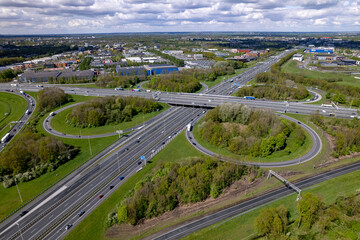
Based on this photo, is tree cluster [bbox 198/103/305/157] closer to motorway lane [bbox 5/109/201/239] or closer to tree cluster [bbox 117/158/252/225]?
tree cluster [bbox 117/158/252/225]

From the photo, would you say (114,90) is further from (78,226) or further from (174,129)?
(78,226)

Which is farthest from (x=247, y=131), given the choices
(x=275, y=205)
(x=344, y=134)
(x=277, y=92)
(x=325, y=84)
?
(x=325, y=84)

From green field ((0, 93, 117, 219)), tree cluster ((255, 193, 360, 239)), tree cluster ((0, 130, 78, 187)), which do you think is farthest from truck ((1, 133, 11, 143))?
tree cluster ((255, 193, 360, 239))

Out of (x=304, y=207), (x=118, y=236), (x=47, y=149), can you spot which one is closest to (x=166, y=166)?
(x=118, y=236)

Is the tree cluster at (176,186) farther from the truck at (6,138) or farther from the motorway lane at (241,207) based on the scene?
the truck at (6,138)

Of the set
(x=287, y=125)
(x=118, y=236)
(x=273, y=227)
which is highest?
(x=287, y=125)

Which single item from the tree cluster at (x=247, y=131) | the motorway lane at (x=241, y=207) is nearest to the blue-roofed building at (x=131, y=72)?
the tree cluster at (x=247, y=131)
